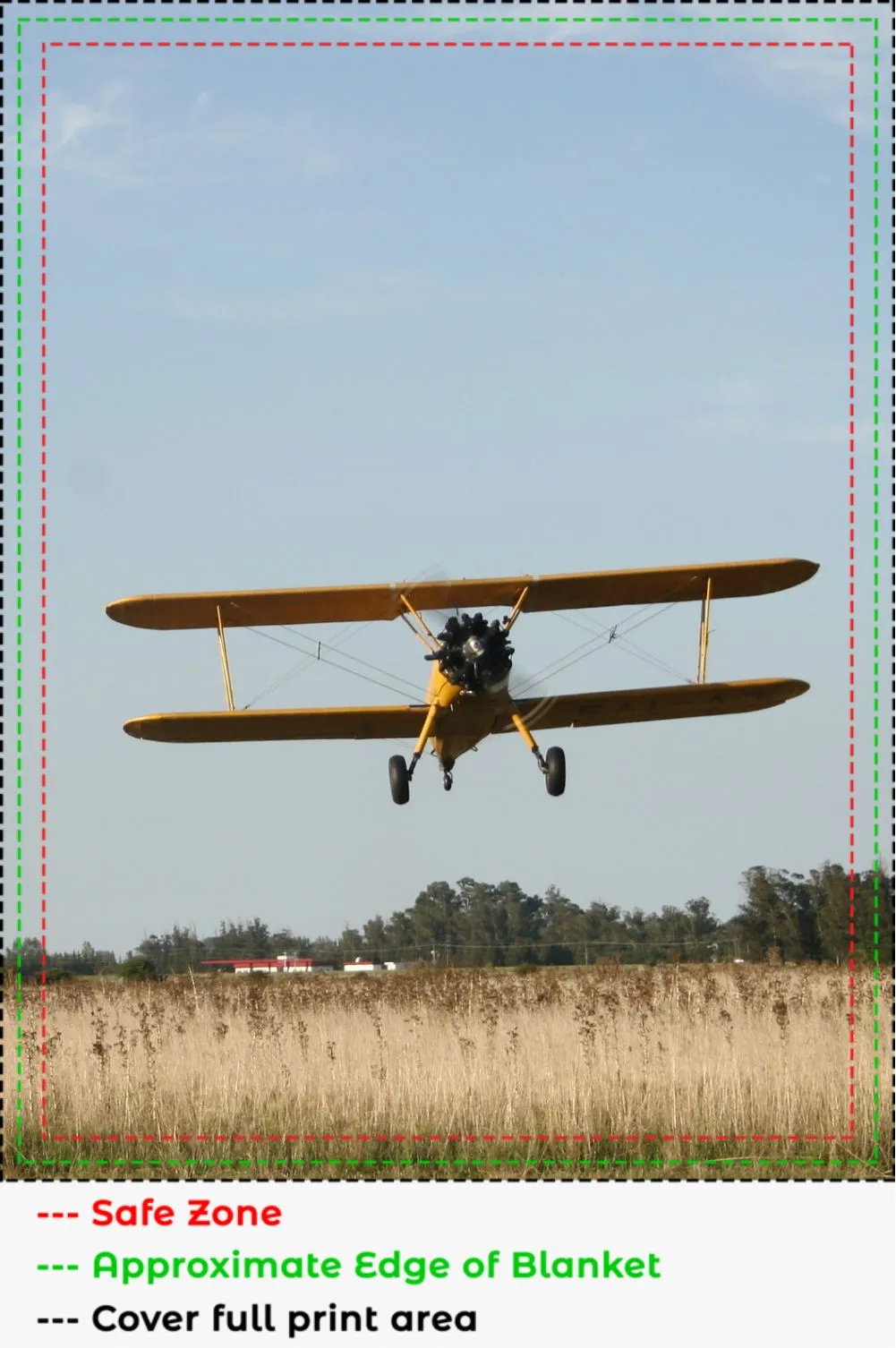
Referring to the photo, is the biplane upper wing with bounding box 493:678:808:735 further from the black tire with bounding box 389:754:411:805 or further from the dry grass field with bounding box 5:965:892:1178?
the dry grass field with bounding box 5:965:892:1178

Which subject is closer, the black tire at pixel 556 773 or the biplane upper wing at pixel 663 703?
the black tire at pixel 556 773

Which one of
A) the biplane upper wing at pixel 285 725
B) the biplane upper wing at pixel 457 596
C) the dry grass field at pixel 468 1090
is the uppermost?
the biplane upper wing at pixel 457 596

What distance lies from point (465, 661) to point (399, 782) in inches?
60.1

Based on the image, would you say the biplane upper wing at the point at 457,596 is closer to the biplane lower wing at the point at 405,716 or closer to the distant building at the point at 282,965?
the biplane lower wing at the point at 405,716

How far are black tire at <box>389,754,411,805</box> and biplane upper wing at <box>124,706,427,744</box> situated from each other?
27.9 inches

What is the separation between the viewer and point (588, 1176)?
10.2 meters

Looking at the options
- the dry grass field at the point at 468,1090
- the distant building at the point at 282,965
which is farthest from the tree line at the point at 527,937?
the dry grass field at the point at 468,1090

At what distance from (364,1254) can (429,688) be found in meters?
7.84

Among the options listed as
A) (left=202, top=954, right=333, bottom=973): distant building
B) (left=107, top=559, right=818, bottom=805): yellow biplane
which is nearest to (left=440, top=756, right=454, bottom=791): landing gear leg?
(left=107, top=559, right=818, bottom=805): yellow biplane

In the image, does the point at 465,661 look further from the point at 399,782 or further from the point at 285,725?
the point at 285,725

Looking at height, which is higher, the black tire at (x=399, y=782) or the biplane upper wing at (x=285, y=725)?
the biplane upper wing at (x=285, y=725)

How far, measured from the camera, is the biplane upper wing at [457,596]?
15.3 m

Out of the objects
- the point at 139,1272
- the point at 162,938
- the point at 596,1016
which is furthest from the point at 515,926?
the point at 139,1272

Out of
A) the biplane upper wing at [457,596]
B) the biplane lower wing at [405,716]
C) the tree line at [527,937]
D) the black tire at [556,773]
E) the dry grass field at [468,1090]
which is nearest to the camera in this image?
the dry grass field at [468,1090]
